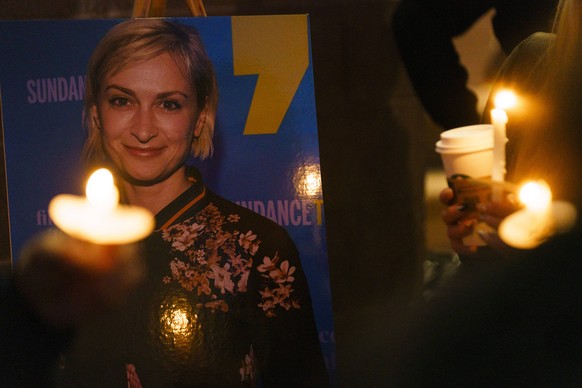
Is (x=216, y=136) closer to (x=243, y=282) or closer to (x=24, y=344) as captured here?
(x=243, y=282)

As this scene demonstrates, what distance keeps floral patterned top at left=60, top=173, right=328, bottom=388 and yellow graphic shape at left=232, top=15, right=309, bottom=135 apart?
18 cm

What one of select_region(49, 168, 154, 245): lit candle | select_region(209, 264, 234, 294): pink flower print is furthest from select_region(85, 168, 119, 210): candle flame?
select_region(209, 264, 234, 294): pink flower print

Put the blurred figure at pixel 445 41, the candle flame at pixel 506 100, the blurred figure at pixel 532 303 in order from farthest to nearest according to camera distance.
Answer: the blurred figure at pixel 445 41 → the candle flame at pixel 506 100 → the blurred figure at pixel 532 303

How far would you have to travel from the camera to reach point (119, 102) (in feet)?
4.24

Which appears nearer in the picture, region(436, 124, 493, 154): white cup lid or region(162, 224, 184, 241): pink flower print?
region(436, 124, 493, 154): white cup lid

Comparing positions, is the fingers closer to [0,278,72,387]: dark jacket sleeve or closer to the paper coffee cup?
the paper coffee cup

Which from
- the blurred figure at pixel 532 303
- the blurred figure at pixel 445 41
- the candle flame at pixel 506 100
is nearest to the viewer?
the blurred figure at pixel 532 303

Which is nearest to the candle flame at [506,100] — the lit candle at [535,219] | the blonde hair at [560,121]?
the blonde hair at [560,121]

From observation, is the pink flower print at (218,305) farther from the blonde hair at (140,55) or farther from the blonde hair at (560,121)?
the blonde hair at (560,121)

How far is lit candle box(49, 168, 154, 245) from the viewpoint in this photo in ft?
4.29

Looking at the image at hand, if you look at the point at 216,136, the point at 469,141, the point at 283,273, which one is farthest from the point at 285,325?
the point at 469,141

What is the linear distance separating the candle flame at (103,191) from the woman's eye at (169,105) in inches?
6.3

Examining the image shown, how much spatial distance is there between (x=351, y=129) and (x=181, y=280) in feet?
2.89

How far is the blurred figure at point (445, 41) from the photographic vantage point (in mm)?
1936
